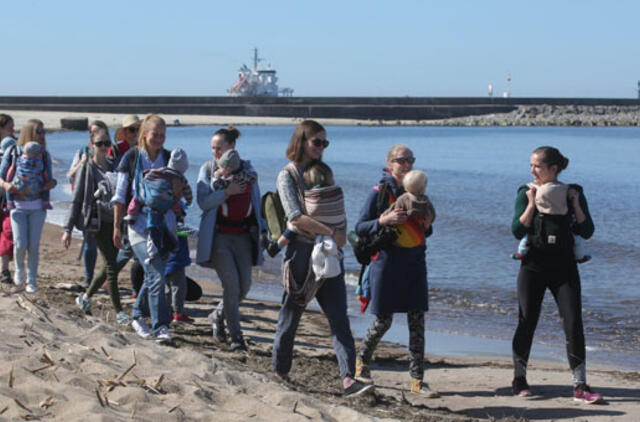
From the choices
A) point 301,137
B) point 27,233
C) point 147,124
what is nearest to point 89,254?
point 27,233

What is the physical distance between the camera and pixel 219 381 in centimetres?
505

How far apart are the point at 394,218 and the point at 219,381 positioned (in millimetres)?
1547

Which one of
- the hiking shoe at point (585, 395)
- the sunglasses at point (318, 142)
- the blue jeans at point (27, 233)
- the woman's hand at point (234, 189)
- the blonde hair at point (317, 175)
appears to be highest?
the sunglasses at point (318, 142)

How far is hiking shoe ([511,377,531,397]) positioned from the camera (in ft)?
19.5

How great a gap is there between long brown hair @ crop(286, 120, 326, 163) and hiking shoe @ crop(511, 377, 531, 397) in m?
2.17

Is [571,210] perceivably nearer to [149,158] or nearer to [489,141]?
[149,158]

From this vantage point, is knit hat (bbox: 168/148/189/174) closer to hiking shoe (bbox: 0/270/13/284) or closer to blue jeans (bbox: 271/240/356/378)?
blue jeans (bbox: 271/240/356/378)

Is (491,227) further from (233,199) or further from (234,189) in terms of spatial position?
(234,189)

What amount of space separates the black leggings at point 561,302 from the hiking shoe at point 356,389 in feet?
4.08

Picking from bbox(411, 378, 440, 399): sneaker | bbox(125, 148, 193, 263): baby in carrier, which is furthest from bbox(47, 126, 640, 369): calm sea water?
bbox(125, 148, 193, 263): baby in carrier

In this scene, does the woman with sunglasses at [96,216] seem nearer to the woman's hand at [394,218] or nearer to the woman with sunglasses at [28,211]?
the woman with sunglasses at [28,211]

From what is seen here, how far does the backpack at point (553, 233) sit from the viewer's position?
5.75 metres

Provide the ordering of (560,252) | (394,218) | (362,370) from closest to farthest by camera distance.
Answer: (394,218) < (560,252) < (362,370)

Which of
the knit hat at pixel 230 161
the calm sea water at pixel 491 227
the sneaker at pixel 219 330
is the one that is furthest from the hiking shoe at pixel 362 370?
the calm sea water at pixel 491 227
